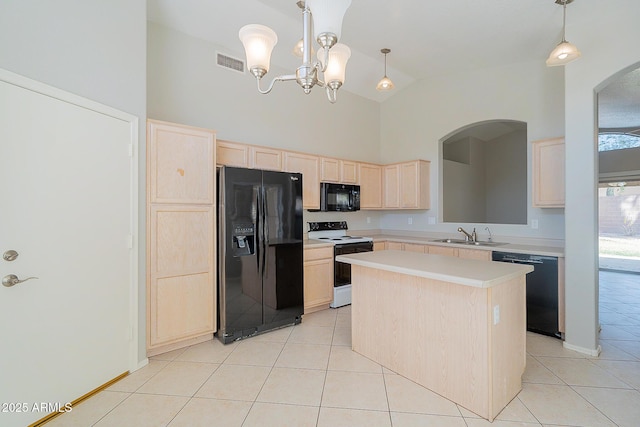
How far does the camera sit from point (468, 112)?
4.50 m

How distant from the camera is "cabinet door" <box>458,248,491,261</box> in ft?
11.8

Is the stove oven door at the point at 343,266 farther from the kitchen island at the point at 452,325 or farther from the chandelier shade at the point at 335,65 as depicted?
the chandelier shade at the point at 335,65

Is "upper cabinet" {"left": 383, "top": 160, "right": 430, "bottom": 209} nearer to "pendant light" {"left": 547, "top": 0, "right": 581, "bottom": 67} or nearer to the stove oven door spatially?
the stove oven door

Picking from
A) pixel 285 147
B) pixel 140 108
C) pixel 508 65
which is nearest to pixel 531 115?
pixel 508 65

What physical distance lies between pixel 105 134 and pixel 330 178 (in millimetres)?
2889

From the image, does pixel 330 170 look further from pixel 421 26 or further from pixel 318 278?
pixel 421 26

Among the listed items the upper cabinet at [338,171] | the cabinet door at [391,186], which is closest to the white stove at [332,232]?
the upper cabinet at [338,171]

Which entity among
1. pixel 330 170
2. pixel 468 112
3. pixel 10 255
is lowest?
pixel 10 255

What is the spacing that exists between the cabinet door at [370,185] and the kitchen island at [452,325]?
242 centimetres

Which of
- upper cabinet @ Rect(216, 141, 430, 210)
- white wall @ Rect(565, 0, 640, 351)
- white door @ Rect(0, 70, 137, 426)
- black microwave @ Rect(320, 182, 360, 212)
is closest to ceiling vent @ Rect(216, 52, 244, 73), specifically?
upper cabinet @ Rect(216, 141, 430, 210)

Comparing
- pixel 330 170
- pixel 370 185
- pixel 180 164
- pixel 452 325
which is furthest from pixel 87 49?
pixel 370 185

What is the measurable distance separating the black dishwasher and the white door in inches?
161

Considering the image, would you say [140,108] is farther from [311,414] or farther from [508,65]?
[508,65]

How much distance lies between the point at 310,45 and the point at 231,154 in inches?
75.6
